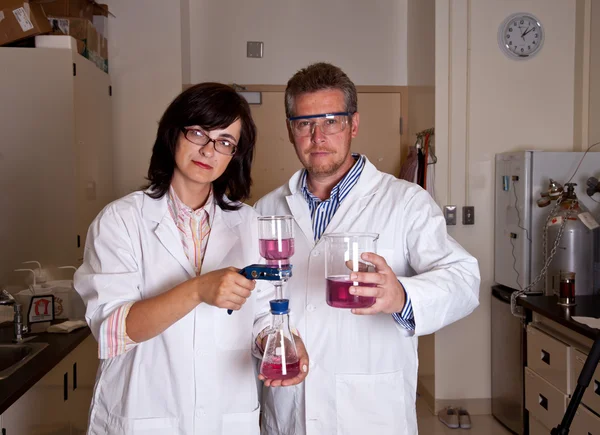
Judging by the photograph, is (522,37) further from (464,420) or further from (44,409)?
(44,409)

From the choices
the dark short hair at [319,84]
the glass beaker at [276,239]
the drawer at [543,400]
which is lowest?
the drawer at [543,400]

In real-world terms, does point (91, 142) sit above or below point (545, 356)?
above

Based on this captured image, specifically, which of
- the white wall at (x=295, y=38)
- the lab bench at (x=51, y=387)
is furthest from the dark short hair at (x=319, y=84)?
the white wall at (x=295, y=38)

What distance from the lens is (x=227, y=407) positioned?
4.95ft

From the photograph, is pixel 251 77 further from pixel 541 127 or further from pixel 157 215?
pixel 157 215

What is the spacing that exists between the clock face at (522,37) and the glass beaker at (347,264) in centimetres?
303

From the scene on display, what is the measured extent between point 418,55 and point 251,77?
138cm

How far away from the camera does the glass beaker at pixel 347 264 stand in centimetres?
135

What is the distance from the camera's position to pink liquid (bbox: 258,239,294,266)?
1.34 m

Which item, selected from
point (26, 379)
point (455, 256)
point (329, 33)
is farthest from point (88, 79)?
point (455, 256)

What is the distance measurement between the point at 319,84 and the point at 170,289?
2.74 ft

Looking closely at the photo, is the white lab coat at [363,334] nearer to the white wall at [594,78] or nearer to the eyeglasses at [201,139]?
the eyeglasses at [201,139]

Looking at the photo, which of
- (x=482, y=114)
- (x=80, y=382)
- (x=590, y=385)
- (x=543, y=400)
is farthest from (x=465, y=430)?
(x=80, y=382)

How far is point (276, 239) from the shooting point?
1337mm
